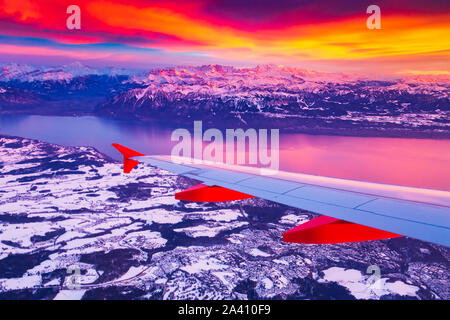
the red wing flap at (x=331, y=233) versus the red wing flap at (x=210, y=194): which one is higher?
the red wing flap at (x=210, y=194)

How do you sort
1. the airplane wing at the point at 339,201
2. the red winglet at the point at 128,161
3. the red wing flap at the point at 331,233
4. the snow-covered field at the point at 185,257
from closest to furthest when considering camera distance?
the airplane wing at the point at 339,201, the red wing flap at the point at 331,233, the red winglet at the point at 128,161, the snow-covered field at the point at 185,257

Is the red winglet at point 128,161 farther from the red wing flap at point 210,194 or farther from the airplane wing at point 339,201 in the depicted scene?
the red wing flap at point 210,194

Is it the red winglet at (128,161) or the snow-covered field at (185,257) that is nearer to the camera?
the red winglet at (128,161)

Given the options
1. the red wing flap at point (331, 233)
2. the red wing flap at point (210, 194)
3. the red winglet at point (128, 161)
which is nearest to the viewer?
the red wing flap at point (331, 233)

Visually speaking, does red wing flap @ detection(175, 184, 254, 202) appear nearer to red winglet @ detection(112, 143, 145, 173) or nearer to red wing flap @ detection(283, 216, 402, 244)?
red winglet @ detection(112, 143, 145, 173)

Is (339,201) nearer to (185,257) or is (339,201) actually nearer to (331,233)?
(331,233)

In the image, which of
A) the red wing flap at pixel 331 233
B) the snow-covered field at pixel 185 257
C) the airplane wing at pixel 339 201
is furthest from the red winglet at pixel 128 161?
the snow-covered field at pixel 185 257

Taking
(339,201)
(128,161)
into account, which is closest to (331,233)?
(339,201)

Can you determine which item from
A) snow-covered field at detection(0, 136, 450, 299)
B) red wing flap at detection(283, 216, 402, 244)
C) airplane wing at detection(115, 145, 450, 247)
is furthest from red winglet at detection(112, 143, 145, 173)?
snow-covered field at detection(0, 136, 450, 299)
